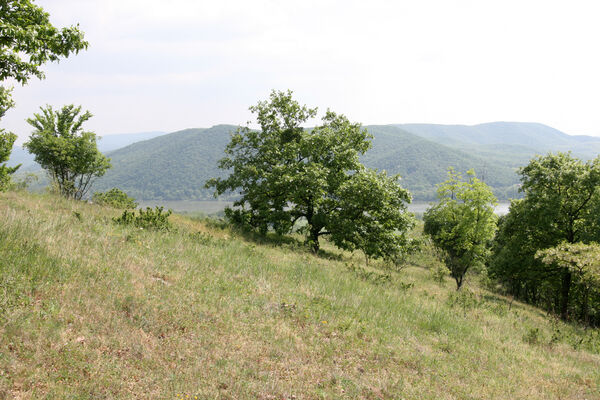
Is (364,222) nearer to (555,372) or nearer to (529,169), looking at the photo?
(555,372)

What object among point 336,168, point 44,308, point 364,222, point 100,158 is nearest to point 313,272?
point 44,308

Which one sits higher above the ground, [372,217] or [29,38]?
[29,38]

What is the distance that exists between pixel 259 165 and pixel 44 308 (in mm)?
18303

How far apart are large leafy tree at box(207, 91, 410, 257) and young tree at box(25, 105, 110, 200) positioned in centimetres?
2297

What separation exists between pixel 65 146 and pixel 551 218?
46496 mm

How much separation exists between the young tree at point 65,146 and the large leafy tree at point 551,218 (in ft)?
137

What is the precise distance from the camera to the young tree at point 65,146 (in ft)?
119

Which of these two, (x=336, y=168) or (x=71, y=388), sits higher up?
(x=336, y=168)

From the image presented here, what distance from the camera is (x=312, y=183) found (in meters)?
19.7

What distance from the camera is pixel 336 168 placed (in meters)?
22.4

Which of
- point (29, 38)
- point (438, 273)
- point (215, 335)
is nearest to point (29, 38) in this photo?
point (29, 38)

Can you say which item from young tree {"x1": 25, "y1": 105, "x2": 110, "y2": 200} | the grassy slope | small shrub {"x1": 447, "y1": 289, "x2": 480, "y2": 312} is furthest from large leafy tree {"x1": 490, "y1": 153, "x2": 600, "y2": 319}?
young tree {"x1": 25, "y1": 105, "x2": 110, "y2": 200}

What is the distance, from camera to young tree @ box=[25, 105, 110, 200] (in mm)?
36156

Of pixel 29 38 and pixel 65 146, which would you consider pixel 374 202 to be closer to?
pixel 29 38
